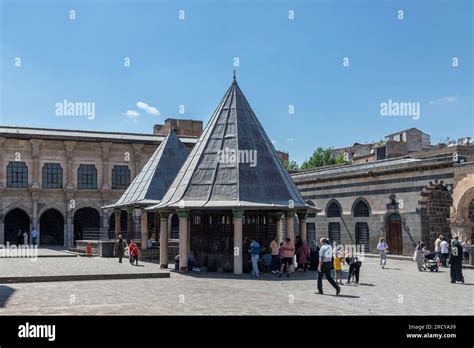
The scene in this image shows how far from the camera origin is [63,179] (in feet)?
155

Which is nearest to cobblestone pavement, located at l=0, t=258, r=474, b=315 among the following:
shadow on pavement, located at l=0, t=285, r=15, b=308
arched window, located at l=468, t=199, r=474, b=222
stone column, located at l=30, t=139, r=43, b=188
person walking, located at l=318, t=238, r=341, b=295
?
shadow on pavement, located at l=0, t=285, r=15, b=308

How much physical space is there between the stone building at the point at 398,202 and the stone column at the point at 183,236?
13.8 meters

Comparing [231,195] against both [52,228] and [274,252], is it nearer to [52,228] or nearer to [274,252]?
[274,252]

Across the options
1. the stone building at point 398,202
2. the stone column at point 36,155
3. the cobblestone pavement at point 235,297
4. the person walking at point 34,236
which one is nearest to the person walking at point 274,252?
the cobblestone pavement at point 235,297

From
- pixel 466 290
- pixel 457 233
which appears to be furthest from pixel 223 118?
pixel 457 233

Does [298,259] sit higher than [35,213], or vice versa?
[35,213]

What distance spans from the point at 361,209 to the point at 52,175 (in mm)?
25324

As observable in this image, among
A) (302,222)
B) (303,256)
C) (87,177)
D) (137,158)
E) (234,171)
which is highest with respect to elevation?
(137,158)

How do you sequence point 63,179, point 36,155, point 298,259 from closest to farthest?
point 298,259
point 36,155
point 63,179

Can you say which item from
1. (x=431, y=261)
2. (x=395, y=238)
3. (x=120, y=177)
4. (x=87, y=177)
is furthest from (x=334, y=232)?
(x=87, y=177)

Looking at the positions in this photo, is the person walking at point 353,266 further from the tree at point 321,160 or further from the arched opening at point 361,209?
the tree at point 321,160

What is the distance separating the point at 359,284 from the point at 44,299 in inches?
377

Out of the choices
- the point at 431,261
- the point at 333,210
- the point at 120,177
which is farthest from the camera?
the point at 120,177

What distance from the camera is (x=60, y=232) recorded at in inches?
1966
